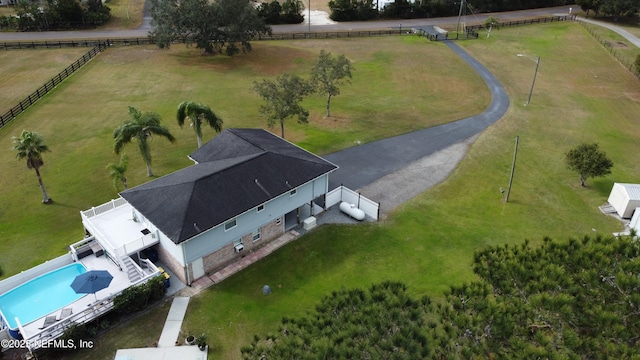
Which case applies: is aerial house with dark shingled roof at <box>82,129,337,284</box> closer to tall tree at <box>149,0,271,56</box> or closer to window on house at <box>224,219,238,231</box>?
window on house at <box>224,219,238,231</box>

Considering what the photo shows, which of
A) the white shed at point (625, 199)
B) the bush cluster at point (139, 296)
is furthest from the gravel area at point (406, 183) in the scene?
the white shed at point (625, 199)

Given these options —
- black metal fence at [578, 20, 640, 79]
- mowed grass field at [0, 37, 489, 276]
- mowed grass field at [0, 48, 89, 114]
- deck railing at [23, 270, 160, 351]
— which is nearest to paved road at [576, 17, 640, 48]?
black metal fence at [578, 20, 640, 79]

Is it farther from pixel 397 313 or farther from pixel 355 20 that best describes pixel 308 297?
pixel 355 20

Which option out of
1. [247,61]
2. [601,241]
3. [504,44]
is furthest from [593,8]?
[601,241]

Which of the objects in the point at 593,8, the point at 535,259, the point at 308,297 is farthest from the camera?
the point at 593,8

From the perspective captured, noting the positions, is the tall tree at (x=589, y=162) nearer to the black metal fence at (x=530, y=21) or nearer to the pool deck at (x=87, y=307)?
the pool deck at (x=87, y=307)

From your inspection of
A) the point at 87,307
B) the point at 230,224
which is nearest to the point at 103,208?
the point at 87,307
